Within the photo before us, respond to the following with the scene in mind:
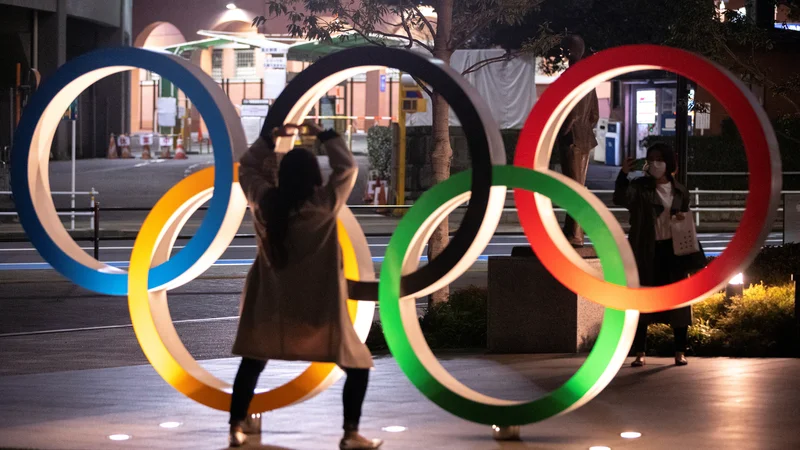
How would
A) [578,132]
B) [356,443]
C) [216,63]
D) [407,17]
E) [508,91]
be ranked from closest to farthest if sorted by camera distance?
[356,443] → [578,132] → [407,17] → [508,91] → [216,63]

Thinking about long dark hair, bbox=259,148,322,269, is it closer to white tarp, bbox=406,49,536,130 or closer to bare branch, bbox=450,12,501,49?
bare branch, bbox=450,12,501,49

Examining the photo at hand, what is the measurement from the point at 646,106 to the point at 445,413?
30788 millimetres

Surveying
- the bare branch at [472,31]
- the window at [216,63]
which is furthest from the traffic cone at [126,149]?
the bare branch at [472,31]

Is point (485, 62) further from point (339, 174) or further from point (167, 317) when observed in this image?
point (339, 174)

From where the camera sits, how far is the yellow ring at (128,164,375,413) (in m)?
7.71

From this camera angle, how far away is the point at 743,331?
10875 mm

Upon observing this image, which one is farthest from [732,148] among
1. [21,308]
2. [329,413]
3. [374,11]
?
[329,413]

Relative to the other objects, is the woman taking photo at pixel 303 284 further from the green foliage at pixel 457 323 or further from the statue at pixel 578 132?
the green foliage at pixel 457 323

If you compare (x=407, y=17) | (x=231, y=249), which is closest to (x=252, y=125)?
(x=231, y=249)

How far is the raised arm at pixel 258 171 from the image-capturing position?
723 cm

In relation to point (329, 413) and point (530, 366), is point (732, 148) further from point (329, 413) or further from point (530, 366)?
point (329, 413)

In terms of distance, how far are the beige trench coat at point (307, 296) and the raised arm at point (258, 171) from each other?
0.02 meters

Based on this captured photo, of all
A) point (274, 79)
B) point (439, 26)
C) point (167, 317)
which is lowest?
point (167, 317)

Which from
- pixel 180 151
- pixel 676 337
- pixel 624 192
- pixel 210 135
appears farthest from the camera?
pixel 180 151
